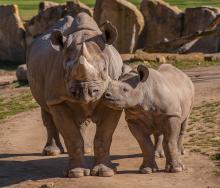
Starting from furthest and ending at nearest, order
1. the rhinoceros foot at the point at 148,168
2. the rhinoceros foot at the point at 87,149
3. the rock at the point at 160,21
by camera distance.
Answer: the rock at the point at 160,21
the rhinoceros foot at the point at 87,149
the rhinoceros foot at the point at 148,168

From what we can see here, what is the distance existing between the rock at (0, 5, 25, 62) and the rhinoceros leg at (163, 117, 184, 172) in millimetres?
17832

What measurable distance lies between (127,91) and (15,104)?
25.1 ft

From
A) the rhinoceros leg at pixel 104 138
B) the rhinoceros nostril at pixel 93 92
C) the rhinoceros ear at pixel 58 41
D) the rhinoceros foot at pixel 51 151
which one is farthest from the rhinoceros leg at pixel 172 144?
the rhinoceros foot at pixel 51 151

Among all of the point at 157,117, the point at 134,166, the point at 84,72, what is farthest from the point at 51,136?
the point at 84,72

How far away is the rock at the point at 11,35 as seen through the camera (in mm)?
26156

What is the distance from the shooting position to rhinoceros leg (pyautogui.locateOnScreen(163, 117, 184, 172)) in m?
8.61

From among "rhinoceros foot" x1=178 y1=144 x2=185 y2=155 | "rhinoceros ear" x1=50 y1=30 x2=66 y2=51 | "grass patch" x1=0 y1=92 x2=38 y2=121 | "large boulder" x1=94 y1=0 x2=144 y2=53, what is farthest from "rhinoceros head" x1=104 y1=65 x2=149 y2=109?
"large boulder" x1=94 y1=0 x2=144 y2=53

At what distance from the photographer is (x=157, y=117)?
8641 mm

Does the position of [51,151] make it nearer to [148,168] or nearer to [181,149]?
[181,149]

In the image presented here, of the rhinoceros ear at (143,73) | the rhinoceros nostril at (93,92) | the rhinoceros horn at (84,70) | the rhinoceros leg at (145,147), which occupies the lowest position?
the rhinoceros leg at (145,147)

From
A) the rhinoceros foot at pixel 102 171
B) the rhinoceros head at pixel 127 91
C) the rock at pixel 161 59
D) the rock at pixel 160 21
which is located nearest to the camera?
the rhinoceros head at pixel 127 91

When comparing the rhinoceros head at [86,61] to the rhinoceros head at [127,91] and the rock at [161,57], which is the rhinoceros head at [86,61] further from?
the rock at [161,57]

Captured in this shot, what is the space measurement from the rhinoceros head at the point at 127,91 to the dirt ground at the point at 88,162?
849mm

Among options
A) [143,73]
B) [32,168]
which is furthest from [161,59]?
[143,73]
